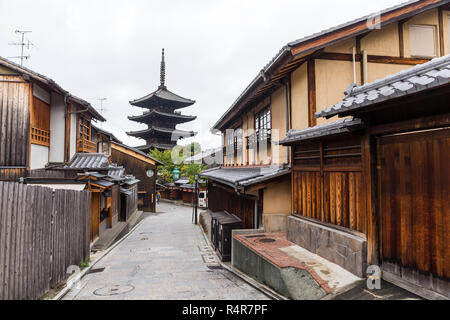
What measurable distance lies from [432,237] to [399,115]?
206 centimetres

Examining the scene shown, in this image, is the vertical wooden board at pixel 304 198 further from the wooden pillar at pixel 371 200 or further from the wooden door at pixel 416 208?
the wooden door at pixel 416 208

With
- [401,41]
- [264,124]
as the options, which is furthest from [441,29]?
[264,124]

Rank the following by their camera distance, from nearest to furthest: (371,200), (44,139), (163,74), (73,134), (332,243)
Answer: (371,200), (332,243), (44,139), (73,134), (163,74)

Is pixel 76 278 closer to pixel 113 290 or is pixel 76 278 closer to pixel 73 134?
pixel 113 290

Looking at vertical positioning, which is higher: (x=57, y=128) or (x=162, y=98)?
(x=162, y=98)

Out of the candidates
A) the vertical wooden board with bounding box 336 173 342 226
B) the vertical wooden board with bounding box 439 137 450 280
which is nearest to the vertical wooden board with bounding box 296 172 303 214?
the vertical wooden board with bounding box 336 173 342 226

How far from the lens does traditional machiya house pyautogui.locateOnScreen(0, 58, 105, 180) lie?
11.8 meters

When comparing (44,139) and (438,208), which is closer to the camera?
(438,208)

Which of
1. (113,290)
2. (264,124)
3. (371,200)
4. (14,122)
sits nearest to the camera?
(371,200)

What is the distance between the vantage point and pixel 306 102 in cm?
861

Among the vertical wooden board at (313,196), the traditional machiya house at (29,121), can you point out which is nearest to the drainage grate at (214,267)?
the vertical wooden board at (313,196)

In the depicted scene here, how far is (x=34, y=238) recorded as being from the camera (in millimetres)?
5613

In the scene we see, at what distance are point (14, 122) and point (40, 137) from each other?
4.65 ft

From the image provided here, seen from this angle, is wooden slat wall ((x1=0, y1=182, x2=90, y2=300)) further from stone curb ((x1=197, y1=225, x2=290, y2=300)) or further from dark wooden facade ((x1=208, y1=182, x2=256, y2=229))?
dark wooden facade ((x1=208, y1=182, x2=256, y2=229))
